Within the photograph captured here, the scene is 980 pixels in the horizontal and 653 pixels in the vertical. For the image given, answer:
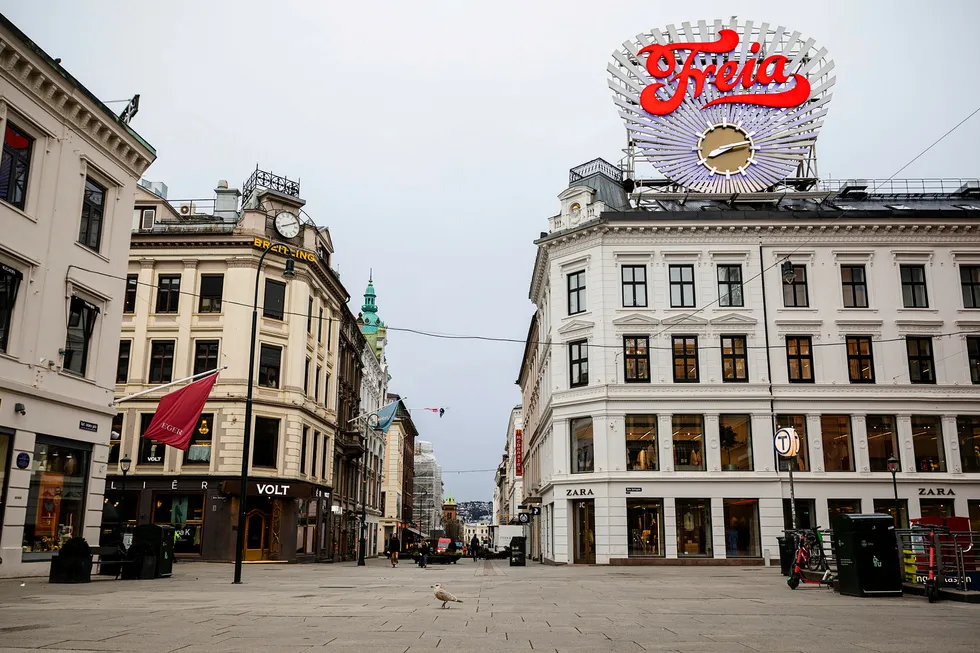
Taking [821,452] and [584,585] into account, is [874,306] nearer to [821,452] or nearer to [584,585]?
[821,452]

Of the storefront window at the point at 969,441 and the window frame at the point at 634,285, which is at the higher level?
the window frame at the point at 634,285

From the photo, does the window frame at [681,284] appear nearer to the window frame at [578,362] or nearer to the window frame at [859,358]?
the window frame at [578,362]

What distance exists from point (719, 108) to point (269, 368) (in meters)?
27.6

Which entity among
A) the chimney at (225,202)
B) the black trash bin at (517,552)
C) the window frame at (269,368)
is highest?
the chimney at (225,202)

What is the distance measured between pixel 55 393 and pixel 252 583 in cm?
742

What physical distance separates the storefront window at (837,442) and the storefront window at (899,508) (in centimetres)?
201

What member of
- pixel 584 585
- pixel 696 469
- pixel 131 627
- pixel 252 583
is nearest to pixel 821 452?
pixel 696 469

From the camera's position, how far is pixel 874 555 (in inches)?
685

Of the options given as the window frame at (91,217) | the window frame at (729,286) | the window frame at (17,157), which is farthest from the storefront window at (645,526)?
the window frame at (17,157)

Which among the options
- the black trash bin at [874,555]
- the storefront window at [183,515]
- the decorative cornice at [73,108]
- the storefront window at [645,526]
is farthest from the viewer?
the storefront window at [183,515]

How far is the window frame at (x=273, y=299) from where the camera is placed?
138ft

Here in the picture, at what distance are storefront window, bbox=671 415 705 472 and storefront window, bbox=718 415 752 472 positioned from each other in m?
0.96

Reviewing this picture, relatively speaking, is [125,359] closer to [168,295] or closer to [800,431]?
[168,295]

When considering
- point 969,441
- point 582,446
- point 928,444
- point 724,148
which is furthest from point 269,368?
point 969,441
